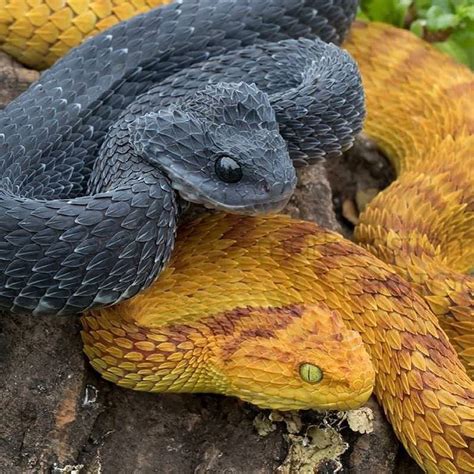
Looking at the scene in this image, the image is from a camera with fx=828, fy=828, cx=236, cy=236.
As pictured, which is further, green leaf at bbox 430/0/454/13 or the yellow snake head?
green leaf at bbox 430/0/454/13

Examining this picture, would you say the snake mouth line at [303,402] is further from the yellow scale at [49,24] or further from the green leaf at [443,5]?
the green leaf at [443,5]

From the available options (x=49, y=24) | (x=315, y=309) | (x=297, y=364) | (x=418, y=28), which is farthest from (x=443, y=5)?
(x=297, y=364)

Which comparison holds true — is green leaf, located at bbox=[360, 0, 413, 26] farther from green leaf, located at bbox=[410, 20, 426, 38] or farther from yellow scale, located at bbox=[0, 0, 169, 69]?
yellow scale, located at bbox=[0, 0, 169, 69]

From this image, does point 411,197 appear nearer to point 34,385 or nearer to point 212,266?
point 212,266

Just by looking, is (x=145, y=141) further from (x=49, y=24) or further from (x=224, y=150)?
(x=49, y=24)

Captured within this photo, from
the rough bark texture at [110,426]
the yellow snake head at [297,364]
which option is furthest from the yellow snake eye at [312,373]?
the rough bark texture at [110,426]

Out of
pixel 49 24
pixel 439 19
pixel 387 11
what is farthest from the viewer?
pixel 387 11

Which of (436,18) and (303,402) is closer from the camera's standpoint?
(303,402)

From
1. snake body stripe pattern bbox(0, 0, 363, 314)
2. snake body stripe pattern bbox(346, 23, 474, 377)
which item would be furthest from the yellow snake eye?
snake body stripe pattern bbox(346, 23, 474, 377)
